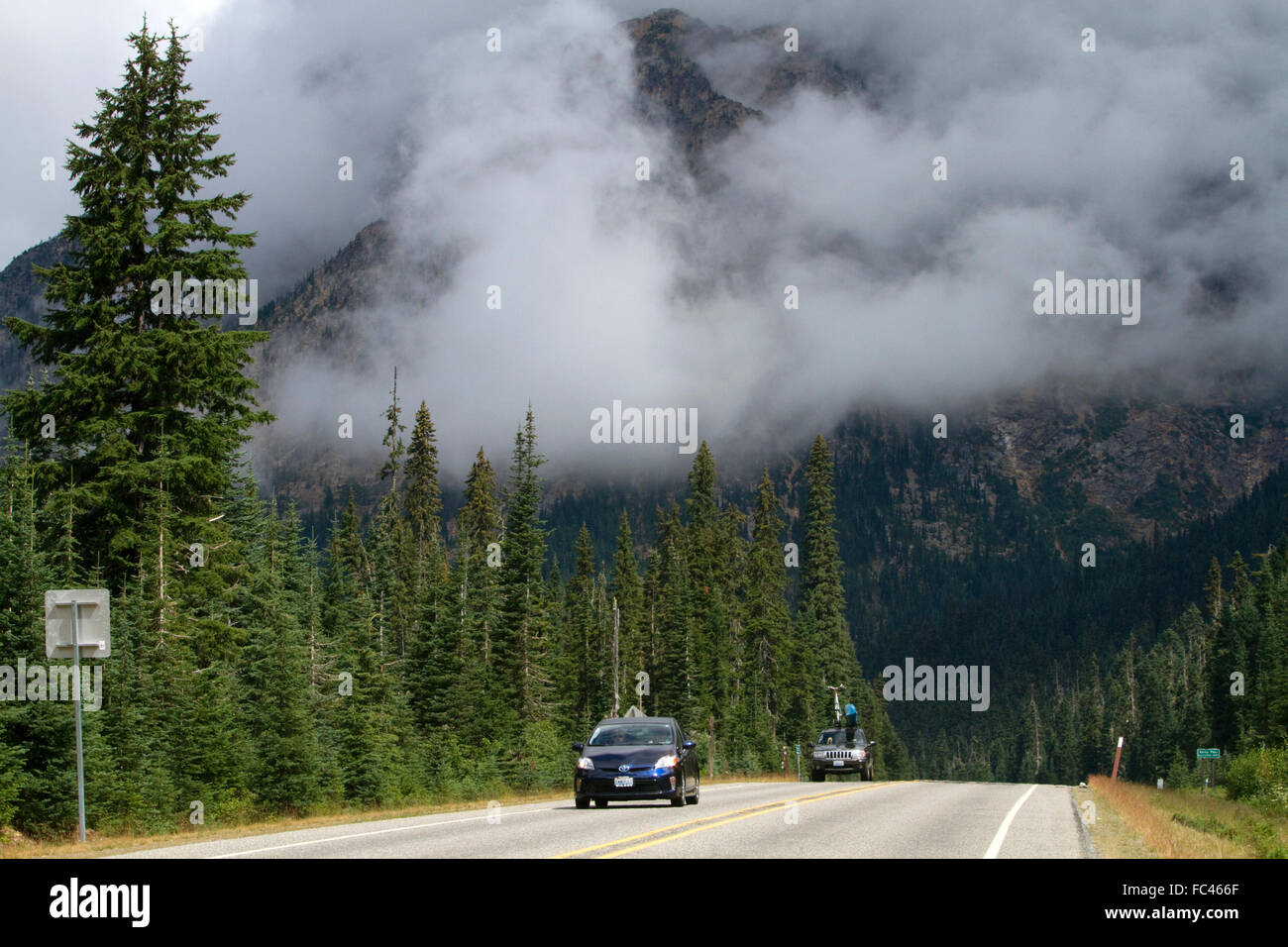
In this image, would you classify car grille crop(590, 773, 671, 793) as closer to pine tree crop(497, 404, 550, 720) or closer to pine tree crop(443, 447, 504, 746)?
pine tree crop(443, 447, 504, 746)

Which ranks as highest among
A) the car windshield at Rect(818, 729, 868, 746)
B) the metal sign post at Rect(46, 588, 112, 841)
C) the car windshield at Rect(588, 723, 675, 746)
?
the metal sign post at Rect(46, 588, 112, 841)

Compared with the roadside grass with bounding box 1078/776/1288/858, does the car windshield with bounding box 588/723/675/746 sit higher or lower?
higher

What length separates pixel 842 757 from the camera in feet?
147

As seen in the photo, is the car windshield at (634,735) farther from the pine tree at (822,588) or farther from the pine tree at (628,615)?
the pine tree at (822,588)

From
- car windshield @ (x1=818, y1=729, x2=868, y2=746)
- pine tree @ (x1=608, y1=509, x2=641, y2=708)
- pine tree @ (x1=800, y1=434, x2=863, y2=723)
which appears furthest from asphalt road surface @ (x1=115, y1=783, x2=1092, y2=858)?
pine tree @ (x1=800, y1=434, x2=863, y2=723)

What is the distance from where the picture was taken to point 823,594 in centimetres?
10794

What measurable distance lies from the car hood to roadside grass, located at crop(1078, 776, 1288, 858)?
25.5 ft

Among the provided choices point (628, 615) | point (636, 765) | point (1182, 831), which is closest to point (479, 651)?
point (628, 615)

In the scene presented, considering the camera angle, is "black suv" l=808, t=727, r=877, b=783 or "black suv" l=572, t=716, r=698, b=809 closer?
"black suv" l=572, t=716, r=698, b=809

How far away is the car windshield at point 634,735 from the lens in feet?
79.5

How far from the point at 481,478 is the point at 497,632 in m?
33.7

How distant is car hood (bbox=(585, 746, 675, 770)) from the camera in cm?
2325
